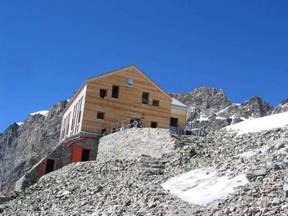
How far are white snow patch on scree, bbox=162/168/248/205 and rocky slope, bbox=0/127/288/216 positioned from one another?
368 millimetres

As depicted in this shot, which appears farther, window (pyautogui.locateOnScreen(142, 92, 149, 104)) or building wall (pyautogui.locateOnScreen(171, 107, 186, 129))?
building wall (pyautogui.locateOnScreen(171, 107, 186, 129))

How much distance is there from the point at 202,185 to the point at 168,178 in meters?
4.41

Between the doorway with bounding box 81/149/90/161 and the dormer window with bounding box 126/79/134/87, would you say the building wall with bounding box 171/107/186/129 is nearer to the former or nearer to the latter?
the dormer window with bounding box 126/79/134/87

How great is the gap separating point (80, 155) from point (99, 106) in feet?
22.4

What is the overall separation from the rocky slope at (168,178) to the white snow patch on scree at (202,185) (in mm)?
368

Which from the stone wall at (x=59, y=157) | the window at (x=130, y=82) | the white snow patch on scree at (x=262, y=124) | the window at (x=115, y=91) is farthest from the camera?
the window at (x=130, y=82)

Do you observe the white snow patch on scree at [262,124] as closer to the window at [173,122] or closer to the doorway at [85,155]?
the doorway at [85,155]

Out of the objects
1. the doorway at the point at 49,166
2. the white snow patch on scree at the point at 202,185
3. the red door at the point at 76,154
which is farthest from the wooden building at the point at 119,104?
the white snow patch on scree at the point at 202,185

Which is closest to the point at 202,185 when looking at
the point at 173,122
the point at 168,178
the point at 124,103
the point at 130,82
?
the point at 168,178

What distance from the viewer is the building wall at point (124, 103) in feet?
175

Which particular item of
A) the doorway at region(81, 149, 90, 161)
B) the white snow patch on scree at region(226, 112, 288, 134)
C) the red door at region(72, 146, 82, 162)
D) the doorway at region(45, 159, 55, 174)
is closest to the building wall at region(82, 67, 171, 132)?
the doorway at region(81, 149, 90, 161)

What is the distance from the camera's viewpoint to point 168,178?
91.4 ft

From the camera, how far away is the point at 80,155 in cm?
4850

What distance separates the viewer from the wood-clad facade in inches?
2103
